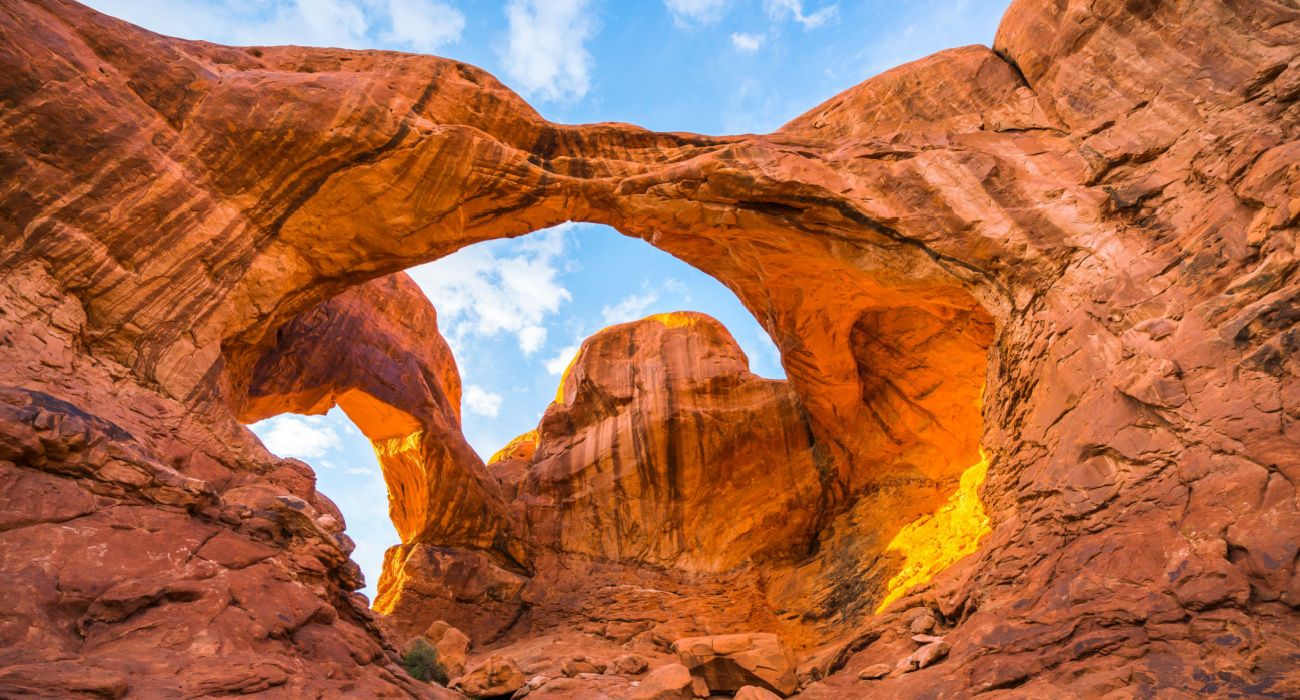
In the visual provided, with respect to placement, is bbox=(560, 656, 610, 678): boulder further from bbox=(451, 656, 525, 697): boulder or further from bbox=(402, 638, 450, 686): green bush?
bbox=(402, 638, 450, 686): green bush

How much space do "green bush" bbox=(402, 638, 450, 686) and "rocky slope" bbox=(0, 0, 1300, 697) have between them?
2.27 meters

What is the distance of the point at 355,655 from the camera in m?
10.2

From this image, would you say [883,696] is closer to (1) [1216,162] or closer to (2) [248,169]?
(1) [1216,162]

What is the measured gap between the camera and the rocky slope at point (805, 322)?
323 inches

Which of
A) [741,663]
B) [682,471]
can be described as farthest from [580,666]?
[682,471]

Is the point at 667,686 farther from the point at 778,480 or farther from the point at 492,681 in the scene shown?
the point at 778,480

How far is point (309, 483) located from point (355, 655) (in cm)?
423

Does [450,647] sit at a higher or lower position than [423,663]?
higher

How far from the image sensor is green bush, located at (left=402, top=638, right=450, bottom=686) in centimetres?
1316

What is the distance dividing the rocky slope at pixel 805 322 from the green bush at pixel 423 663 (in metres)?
2.27

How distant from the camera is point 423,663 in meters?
13.5

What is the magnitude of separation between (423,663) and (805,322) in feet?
40.4

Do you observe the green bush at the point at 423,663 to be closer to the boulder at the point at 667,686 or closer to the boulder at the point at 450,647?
the boulder at the point at 450,647

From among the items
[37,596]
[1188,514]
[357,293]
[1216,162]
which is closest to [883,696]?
[1188,514]
